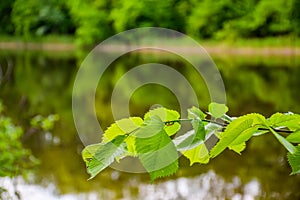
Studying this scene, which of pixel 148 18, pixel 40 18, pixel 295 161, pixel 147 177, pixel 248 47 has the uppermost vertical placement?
pixel 40 18

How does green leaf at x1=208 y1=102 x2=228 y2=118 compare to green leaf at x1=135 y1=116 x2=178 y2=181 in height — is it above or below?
above

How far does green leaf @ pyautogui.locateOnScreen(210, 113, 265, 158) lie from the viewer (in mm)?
499

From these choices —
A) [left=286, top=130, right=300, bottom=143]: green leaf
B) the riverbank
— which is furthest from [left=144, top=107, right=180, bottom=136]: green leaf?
the riverbank

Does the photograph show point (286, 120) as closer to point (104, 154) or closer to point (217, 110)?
point (217, 110)

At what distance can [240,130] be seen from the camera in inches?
19.6

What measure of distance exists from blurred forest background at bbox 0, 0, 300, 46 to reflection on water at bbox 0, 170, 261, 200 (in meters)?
21.2

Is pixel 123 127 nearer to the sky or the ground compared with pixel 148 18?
nearer to the ground

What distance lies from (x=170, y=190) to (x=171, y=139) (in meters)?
4.32

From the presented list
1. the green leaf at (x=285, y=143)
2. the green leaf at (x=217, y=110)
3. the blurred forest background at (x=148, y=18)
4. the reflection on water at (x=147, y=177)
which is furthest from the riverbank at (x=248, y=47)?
the green leaf at (x=285, y=143)

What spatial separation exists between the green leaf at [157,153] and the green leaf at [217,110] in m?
0.11

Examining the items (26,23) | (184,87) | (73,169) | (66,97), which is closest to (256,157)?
(73,169)

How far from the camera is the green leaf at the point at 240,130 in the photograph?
0.50 metres

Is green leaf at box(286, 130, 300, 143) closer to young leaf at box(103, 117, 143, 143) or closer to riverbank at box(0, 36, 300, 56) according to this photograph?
young leaf at box(103, 117, 143, 143)

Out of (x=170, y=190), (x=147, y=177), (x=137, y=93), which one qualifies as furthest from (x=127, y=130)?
(x=137, y=93)
